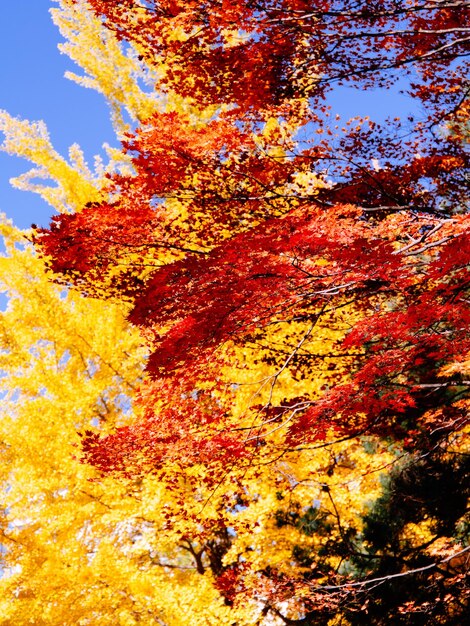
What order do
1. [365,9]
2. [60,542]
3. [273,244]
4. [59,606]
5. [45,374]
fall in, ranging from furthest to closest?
1. [45,374]
2. [60,542]
3. [59,606]
4. [365,9]
5. [273,244]

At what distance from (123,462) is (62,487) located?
3049 mm

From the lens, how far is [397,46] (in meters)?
4.01

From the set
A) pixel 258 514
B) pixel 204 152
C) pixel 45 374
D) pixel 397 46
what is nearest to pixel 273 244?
pixel 204 152

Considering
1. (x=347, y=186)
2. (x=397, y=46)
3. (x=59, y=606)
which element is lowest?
(x=59, y=606)

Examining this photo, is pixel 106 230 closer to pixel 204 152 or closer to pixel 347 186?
pixel 204 152

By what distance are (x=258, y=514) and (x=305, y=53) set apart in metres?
5.29

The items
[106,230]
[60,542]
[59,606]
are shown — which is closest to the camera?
[106,230]

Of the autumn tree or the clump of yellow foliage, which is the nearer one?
the autumn tree

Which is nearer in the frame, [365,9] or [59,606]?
[365,9]

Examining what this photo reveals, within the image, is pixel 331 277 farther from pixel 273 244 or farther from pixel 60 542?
pixel 60 542

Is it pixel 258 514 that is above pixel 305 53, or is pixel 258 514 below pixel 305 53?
below

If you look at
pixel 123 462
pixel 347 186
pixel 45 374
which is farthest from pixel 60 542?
pixel 347 186

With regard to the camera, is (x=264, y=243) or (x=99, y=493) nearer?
(x=264, y=243)

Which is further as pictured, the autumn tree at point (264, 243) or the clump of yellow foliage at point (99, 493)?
the clump of yellow foliage at point (99, 493)
